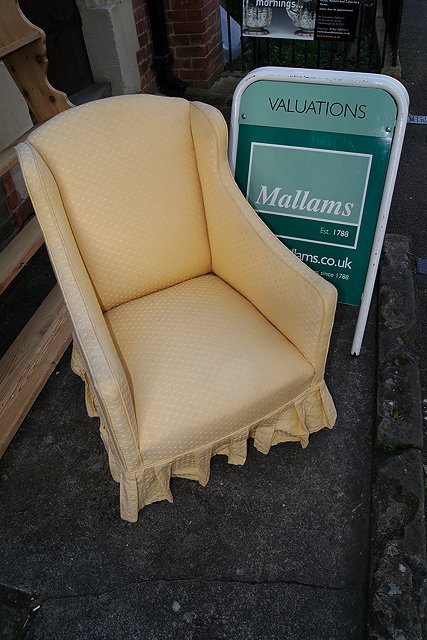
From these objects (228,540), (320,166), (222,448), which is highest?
(320,166)

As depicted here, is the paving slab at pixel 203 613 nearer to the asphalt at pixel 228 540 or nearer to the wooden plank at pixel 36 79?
the asphalt at pixel 228 540

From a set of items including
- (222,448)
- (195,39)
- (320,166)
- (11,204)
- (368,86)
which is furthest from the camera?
(195,39)

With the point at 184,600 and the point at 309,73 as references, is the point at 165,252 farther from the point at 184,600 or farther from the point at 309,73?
the point at 184,600

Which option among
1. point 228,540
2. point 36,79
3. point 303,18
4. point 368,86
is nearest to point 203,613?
point 228,540

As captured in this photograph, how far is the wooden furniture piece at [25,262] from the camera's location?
2.08m

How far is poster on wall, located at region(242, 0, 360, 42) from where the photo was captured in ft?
11.0

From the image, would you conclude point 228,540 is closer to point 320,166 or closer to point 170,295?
point 170,295

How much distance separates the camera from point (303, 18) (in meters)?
3.39

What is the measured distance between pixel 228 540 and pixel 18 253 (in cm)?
150

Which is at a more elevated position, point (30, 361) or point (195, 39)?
point (195, 39)

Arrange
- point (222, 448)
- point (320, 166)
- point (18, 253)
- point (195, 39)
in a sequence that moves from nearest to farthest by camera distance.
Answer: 1. point (222, 448)
2. point (320, 166)
3. point (18, 253)
4. point (195, 39)

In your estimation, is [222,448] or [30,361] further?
[30,361]

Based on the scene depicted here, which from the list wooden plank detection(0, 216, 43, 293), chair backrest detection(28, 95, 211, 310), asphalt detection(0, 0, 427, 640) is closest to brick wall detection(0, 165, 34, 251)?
wooden plank detection(0, 216, 43, 293)

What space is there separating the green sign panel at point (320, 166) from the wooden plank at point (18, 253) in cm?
99
